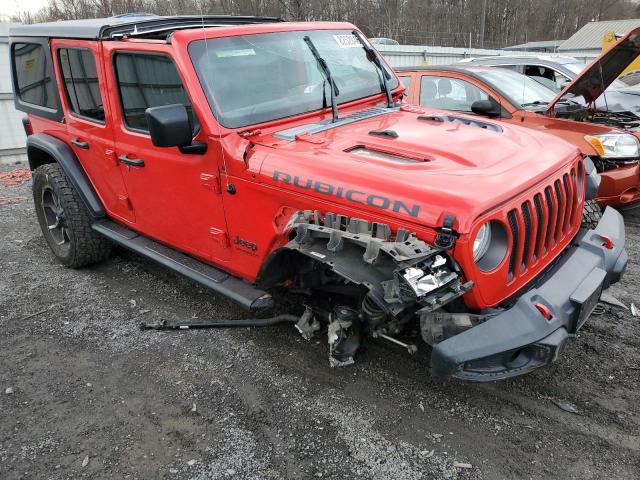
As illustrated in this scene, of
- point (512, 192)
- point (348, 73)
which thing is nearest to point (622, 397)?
point (512, 192)

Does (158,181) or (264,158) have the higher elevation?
(264,158)

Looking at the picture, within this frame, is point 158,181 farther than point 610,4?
No

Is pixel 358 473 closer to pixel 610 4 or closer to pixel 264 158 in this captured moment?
pixel 264 158

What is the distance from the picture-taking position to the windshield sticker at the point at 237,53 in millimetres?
3188

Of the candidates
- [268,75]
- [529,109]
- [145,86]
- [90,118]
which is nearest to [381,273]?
[268,75]

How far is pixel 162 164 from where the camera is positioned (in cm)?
347

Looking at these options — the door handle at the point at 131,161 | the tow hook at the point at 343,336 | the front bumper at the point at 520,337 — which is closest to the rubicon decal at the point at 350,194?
the front bumper at the point at 520,337

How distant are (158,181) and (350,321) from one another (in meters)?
1.71

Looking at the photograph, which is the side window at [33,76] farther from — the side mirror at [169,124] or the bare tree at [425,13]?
the bare tree at [425,13]

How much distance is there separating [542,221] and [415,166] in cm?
73

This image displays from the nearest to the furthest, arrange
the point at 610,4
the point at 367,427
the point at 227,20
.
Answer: the point at 367,427 < the point at 227,20 < the point at 610,4

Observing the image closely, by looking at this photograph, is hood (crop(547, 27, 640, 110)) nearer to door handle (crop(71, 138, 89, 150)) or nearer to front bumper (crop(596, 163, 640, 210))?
front bumper (crop(596, 163, 640, 210))

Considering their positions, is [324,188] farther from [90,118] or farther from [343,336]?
[90,118]

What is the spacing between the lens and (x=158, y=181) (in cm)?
359
